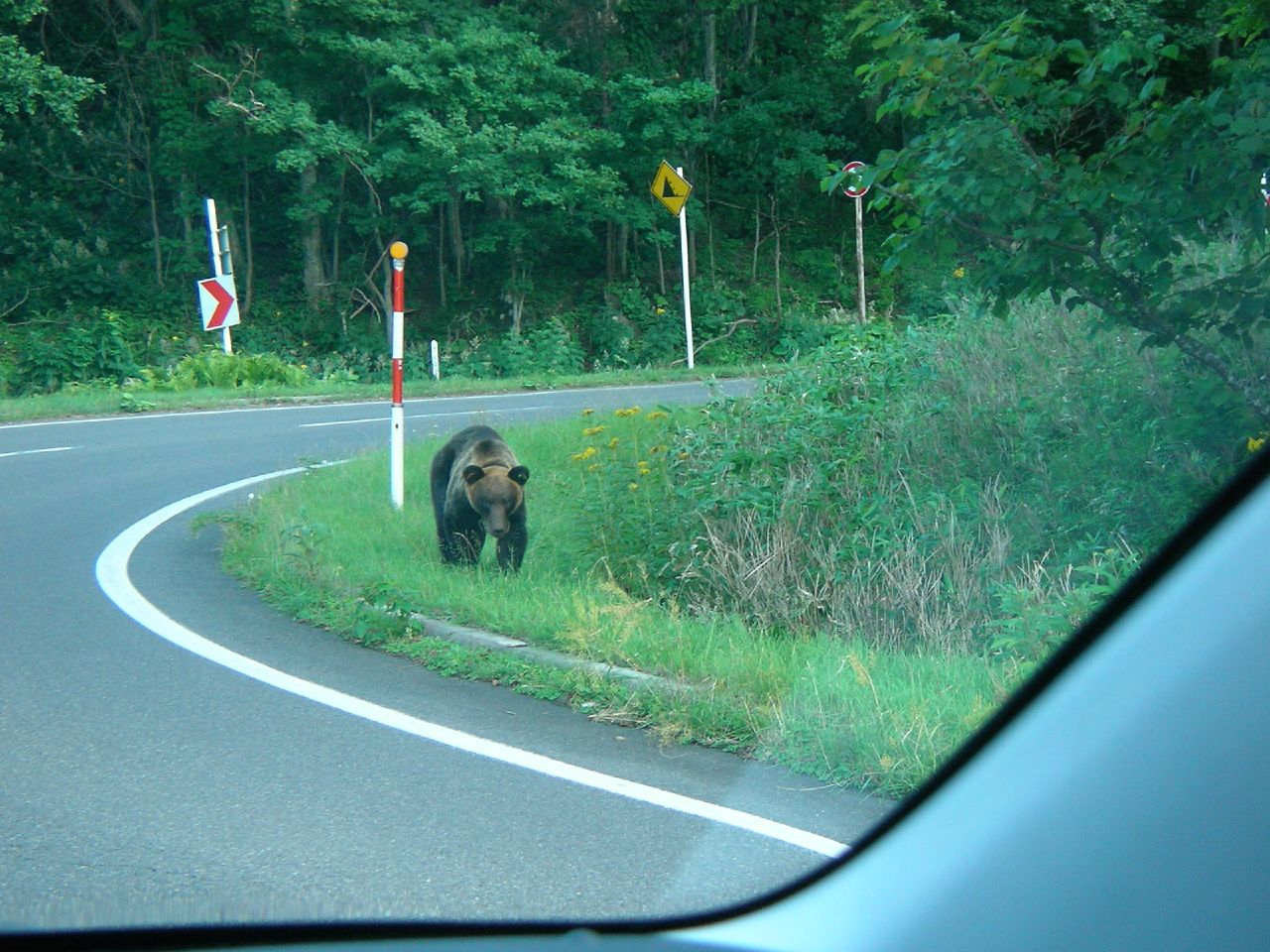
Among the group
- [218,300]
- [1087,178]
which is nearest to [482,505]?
[1087,178]

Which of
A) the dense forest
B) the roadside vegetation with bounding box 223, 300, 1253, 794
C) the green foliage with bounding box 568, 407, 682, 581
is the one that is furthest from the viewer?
the dense forest

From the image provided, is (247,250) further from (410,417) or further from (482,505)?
(482,505)

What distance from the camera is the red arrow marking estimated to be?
22875 mm

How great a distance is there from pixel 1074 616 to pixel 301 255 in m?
29.1

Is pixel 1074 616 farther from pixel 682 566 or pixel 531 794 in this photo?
pixel 682 566

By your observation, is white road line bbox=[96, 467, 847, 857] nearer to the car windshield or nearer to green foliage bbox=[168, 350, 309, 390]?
the car windshield

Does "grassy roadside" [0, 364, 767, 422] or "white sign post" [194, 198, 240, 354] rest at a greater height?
"white sign post" [194, 198, 240, 354]

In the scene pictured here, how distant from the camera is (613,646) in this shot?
7.05 metres

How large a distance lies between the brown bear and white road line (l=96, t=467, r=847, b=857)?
2.15m

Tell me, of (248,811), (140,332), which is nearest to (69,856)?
(248,811)

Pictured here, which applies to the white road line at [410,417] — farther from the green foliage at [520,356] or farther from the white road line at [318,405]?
the green foliage at [520,356]

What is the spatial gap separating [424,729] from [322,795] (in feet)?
2.96

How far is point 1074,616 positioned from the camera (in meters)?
5.63

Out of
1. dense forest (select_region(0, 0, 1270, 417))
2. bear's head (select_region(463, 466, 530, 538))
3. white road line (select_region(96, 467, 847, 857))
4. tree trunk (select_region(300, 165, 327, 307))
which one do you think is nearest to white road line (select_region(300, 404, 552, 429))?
dense forest (select_region(0, 0, 1270, 417))
